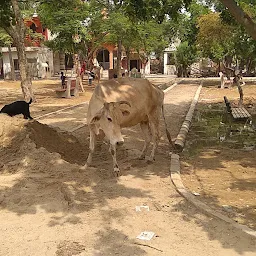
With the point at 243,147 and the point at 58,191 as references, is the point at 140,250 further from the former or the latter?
the point at 243,147

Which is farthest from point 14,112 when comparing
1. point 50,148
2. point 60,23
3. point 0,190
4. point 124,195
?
point 60,23

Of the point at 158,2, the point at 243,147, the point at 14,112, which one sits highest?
the point at 158,2

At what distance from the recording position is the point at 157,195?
231 inches

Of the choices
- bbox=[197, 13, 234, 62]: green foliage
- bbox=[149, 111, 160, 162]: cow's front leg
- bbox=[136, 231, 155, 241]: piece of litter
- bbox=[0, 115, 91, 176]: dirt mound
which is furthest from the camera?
bbox=[197, 13, 234, 62]: green foliage

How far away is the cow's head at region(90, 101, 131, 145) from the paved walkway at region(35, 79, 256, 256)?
2.41ft

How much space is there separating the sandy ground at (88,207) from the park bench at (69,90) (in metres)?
12.2

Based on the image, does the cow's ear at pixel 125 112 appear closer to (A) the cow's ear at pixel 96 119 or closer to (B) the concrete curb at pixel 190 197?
(A) the cow's ear at pixel 96 119

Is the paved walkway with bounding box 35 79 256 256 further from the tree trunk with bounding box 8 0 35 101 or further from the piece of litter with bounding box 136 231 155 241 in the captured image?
the tree trunk with bounding box 8 0 35 101

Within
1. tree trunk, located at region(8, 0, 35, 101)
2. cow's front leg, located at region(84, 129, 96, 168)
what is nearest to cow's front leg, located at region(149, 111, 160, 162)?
cow's front leg, located at region(84, 129, 96, 168)

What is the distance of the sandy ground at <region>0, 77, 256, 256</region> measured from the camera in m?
4.29

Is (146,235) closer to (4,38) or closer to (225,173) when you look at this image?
(225,173)

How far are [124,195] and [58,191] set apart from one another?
1.03m

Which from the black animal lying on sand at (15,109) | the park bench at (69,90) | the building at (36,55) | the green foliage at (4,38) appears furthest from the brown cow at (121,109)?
the building at (36,55)

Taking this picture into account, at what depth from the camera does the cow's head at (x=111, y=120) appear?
652cm
